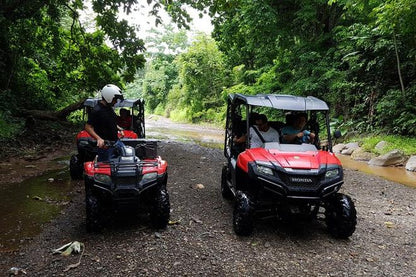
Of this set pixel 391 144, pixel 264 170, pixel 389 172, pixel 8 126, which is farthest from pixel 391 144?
pixel 8 126

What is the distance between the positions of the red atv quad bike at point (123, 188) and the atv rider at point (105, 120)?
0.19 meters

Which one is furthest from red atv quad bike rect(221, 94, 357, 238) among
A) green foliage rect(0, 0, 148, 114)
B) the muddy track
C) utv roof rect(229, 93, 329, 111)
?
green foliage rect(0, 0, 148, 114)

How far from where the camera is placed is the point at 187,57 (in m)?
32.8

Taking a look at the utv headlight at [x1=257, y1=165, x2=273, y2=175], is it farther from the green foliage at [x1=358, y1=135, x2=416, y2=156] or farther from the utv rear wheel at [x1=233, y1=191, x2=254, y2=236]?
the green foliage at [x1=358, y1=135, x2=416, y2=156]

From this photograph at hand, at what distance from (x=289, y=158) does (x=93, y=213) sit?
287 centimetres

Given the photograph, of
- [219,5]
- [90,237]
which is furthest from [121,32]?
[90,237]

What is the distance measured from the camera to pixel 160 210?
4.64m

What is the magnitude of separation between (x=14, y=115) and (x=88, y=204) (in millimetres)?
10973

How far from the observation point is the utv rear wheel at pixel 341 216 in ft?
14.7

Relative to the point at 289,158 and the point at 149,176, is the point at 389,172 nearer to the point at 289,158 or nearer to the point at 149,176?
the point at 289,158

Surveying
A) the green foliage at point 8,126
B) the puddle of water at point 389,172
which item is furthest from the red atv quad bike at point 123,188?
the green foliage at point 8,126

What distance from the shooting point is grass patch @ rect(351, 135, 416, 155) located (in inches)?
445

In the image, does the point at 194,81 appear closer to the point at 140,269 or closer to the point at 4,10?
the point at 4,10

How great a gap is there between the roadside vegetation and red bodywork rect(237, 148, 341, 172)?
18.8 ft
